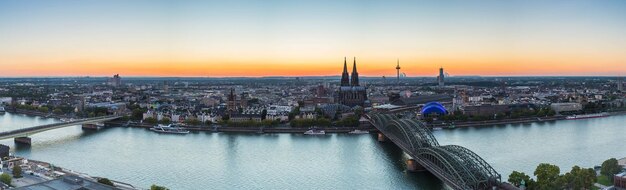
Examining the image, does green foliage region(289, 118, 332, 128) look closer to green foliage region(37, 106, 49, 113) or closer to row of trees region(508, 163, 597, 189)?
row of trees region(508, 163, 597, 189)

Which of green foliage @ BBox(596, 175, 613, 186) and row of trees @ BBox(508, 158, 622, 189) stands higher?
row of trees @ BBox(508, 158, 622, 189)

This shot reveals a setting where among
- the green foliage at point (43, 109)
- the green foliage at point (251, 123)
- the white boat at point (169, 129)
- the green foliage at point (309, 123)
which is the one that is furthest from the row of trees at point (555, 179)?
the green foliage at point (43, 109)

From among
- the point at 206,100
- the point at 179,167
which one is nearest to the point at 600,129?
the point at 179,167

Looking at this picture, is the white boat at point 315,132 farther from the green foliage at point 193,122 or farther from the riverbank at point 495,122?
the riverbank at point 495,122

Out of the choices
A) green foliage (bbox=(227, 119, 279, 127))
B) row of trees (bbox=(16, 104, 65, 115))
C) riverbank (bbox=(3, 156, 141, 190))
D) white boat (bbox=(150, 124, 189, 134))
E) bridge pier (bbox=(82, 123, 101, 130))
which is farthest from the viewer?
row of trees (bbox=(16, 104, 65, 115))

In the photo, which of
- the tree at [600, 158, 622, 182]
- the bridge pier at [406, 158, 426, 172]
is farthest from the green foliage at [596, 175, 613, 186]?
the bridge pier at [406, 158, 426, 172]
